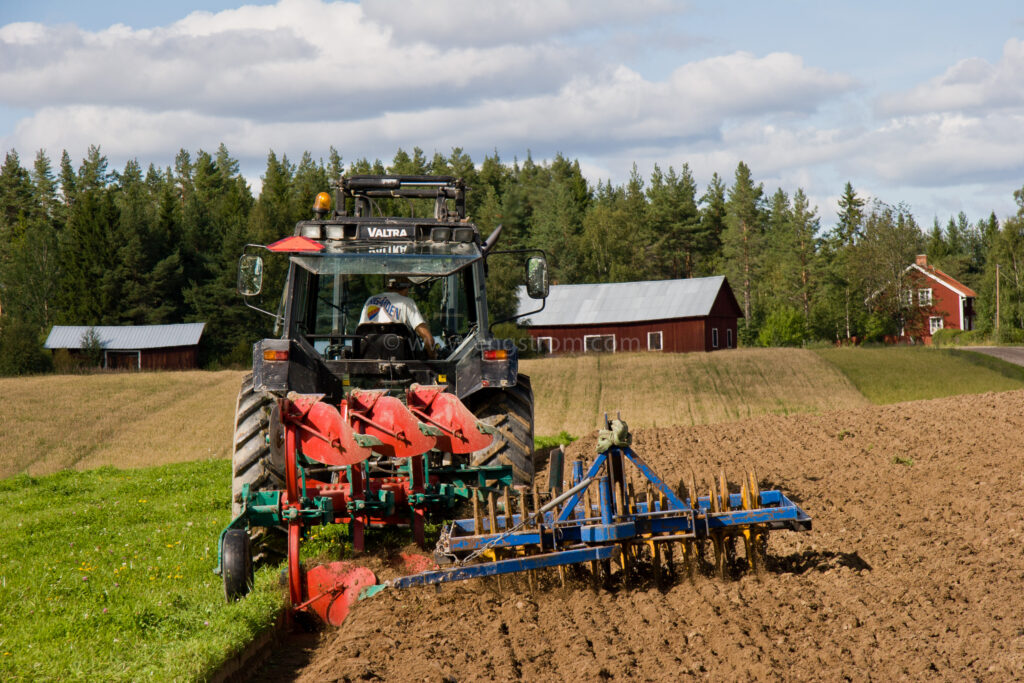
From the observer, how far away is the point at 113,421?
81.1 feet

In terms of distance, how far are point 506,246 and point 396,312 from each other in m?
60.8

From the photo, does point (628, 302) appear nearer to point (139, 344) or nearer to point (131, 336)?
point (139, 344)

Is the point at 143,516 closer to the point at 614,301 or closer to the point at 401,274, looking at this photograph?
the point at 401,274

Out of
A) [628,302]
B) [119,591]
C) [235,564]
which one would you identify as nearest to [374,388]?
[235,564]

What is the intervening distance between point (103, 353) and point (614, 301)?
2506cm

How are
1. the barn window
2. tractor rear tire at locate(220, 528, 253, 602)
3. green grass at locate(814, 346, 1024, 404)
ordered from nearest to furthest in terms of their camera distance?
tractor rear tire at locate(220, 528, 253, 602) < green grass at locate(814, 346, 1024, 404) < the barn window

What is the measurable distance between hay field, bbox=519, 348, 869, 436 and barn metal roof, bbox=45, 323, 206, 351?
71.3 feet

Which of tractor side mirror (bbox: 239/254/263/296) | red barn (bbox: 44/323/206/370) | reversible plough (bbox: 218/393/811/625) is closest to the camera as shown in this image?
reversible plough (bbox: 218/393/811/625)

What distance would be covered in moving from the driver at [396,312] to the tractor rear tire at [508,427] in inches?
25.2

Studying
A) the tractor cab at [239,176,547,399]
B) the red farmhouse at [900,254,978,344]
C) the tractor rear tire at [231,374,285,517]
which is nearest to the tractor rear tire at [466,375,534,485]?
the tractor cab at [239,176,547,399]

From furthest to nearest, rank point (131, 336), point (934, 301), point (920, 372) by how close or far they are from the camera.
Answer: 1. point (934, 301)
2. point (131, 336)
3. point (920, 372)

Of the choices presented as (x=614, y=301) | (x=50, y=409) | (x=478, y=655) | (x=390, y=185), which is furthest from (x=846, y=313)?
(x=478, y=655)

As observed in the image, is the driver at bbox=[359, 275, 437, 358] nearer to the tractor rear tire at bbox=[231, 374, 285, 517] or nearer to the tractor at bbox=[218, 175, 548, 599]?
the tractor at bbox=[218, 175, 548, 599]

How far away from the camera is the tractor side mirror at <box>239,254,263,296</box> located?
24.4 feet
